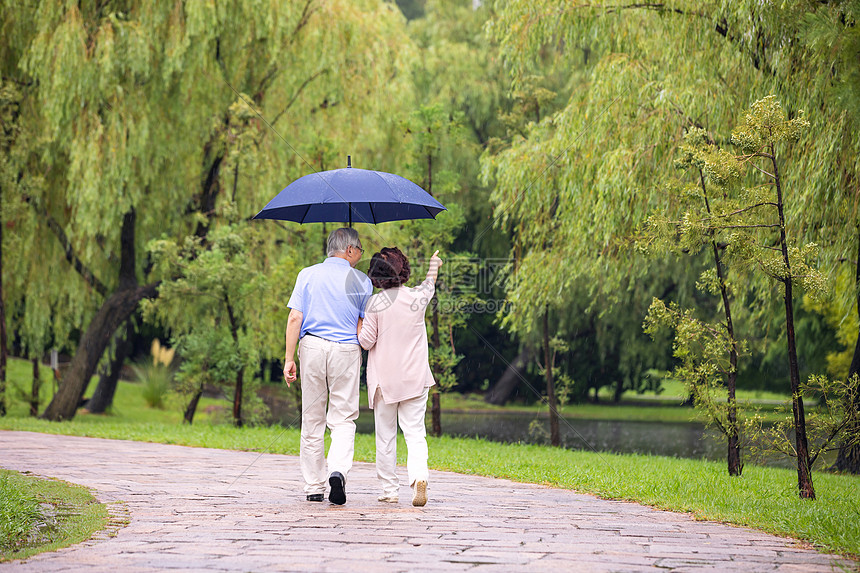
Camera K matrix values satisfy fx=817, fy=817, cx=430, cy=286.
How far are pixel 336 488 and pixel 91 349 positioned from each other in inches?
452

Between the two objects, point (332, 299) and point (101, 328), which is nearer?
point (332, 299)

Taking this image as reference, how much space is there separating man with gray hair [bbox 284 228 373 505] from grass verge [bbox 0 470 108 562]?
150 cm

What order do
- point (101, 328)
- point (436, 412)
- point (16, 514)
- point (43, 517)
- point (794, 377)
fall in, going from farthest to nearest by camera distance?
1. point (101, 328)
2. point (436, 412)
3. point (794, 377)
4. point (43, 517)
5. point (16, 514)

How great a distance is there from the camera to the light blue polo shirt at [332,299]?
5.94 m

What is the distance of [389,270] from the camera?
19.7ft

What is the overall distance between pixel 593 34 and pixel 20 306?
12701 mm

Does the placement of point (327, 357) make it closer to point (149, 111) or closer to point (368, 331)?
point (368, 331)

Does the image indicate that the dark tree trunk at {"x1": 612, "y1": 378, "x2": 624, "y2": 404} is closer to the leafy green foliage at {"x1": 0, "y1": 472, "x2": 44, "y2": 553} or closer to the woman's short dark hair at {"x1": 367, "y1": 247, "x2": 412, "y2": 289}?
the woman's short dark hair at {"x1": 367, "y1": 247, "x2": 412, "y2": 289}

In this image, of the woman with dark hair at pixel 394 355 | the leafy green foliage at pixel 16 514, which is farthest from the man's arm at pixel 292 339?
the leafy green foliage at pixel 16 514

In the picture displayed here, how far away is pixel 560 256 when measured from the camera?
1308 cm

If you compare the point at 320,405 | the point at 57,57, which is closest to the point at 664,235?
the point at 320,405

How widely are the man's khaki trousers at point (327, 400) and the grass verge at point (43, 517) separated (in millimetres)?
1460

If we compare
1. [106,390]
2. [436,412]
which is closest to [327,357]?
[436,412]

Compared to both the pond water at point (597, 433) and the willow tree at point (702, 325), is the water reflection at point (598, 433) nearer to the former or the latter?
the pond water at point (597, 433)
